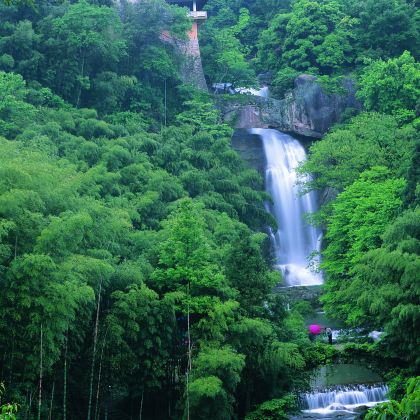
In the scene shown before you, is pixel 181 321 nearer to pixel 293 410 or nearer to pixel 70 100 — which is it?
pixel 293 410

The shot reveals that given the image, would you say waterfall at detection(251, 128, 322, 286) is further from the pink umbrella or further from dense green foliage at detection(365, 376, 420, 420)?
dense green foliage at detection(365, 376, 420, 420)

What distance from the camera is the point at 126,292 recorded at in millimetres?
16422

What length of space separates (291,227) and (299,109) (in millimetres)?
6977

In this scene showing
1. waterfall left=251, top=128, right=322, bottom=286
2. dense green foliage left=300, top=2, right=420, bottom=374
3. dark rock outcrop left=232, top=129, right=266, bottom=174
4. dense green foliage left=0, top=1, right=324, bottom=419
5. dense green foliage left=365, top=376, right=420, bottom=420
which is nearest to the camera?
dense green foliage left=365, top=376, right=420, bottom=420

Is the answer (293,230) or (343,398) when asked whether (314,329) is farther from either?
(293,230)

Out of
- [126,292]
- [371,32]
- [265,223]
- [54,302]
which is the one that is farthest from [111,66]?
[54,302]

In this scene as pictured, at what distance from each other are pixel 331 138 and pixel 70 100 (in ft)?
32.6

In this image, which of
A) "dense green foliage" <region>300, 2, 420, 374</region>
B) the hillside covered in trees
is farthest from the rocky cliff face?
"dense green foliage" <region>300, 2, 420, 374</region>

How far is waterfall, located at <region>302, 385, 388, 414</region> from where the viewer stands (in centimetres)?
1853

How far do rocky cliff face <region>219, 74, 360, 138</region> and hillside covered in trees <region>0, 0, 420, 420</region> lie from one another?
3.02 feet

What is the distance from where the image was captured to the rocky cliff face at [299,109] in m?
33.6

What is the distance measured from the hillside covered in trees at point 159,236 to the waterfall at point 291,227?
938 mm

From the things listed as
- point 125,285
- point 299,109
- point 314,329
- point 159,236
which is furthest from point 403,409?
point 299,109

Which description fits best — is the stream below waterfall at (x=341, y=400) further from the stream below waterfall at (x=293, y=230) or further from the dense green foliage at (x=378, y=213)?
the dense green foliage at (x=378, y=213)
